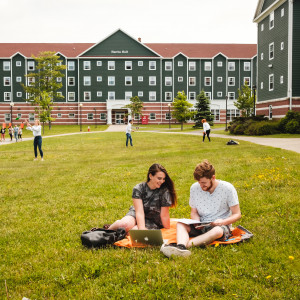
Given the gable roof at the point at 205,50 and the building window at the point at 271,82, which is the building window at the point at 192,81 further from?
the building window at the point at 271,82

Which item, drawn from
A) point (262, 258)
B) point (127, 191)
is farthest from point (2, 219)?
point (262, 258)

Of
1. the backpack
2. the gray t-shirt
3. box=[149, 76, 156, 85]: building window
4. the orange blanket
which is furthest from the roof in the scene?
the backpack

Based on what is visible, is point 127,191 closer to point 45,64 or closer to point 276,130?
point 276,130

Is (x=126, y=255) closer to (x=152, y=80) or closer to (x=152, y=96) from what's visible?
(x=152, y=96)

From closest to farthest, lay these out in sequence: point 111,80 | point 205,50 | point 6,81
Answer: point 111,80, point 6,81, point 205,50

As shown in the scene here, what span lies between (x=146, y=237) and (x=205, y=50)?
73.7m

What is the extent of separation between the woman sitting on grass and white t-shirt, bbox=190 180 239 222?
0.37 m

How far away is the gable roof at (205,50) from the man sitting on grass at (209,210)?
68.9 meters

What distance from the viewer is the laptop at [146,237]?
5.39 m

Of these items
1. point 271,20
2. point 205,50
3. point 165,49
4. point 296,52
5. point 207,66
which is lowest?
point 296,52

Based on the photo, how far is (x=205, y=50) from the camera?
246ft

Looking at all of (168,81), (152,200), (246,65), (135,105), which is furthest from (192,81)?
(152,200)

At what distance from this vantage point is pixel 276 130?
3331cm

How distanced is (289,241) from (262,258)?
34.3 inches
